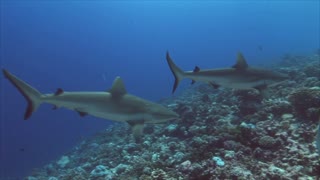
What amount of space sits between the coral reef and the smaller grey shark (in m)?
0.65

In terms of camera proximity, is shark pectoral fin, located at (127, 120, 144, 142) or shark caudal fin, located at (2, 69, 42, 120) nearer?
shark caudal fin, located at (2, 69, 42, 120)

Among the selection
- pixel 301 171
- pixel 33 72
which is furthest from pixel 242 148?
pixel 33 72

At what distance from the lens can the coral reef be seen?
25.0ft

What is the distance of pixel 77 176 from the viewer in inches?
437

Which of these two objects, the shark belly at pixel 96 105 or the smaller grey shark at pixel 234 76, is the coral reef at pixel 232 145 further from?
the shark belly at pixel 96 105

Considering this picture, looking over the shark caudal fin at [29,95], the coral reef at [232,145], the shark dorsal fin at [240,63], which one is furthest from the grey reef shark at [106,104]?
the shark dorsal fin at [240,63]

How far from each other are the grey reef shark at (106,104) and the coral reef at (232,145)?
1502 millimetres

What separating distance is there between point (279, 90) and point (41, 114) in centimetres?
8701

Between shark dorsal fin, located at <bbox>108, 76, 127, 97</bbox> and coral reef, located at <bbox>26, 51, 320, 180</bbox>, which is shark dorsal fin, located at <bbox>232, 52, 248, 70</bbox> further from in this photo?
shark dorsal fin, located at <bbox>108, 76, 127, 97</bbox>

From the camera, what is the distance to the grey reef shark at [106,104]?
22.1ft

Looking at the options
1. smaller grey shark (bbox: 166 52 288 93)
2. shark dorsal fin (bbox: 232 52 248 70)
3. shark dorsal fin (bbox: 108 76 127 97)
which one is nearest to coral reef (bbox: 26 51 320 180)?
smaller grey shark (bbox: 166 52 288 93)

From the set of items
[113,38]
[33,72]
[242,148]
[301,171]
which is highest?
[113,38]

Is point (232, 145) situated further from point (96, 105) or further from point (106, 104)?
point (96, 105)

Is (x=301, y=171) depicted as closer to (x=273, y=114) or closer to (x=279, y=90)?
(x=273, y=114)
